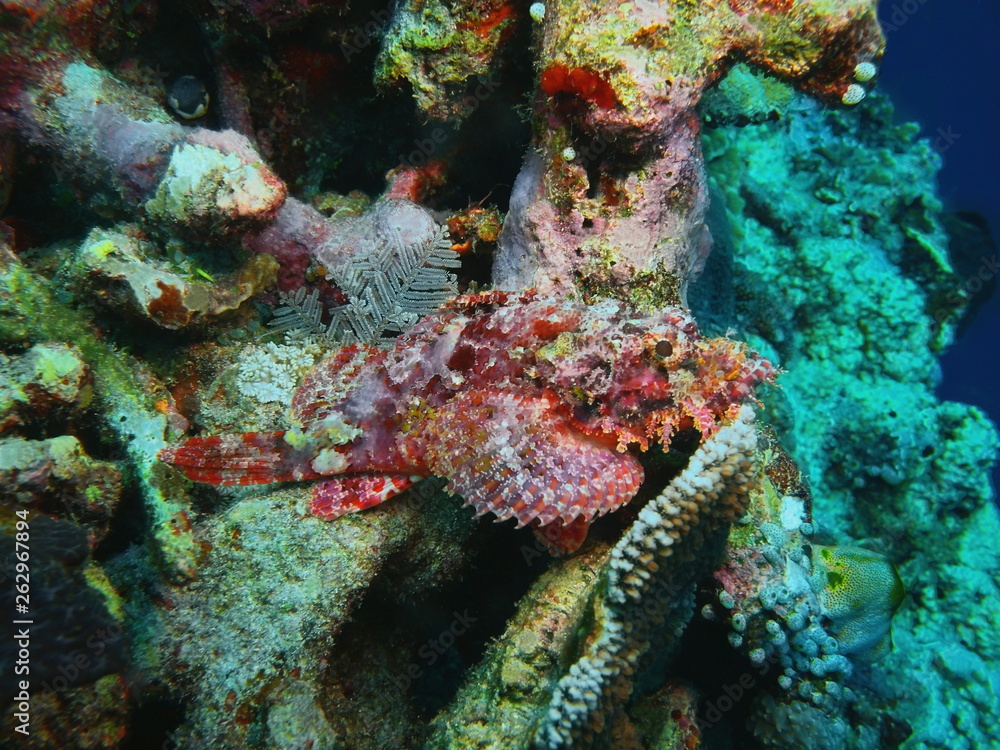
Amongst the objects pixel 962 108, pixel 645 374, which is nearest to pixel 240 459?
pixel 645 374

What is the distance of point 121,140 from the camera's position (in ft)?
12.6

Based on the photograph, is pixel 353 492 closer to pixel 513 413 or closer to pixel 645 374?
pixel 513 413

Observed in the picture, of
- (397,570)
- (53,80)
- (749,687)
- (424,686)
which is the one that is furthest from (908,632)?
(53,80)

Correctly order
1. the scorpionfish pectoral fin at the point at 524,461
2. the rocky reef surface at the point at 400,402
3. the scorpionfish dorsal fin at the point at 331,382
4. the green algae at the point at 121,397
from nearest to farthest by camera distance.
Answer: the rocky reef surface at the point at 400,402
the scorpionfish pectoral fin at the point at 524,461
the green algae at the point at 121,397
the scorpionfish dorsal fin at the point at 331,382

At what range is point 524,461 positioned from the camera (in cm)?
315

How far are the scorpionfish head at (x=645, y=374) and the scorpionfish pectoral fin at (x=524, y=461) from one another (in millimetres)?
161

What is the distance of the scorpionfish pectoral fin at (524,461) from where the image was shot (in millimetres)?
2977

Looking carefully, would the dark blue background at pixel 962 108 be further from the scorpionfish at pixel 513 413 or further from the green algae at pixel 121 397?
the green algae at pixel 121 397

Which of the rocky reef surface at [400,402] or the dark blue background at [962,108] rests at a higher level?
the dark blue background at [962,108]

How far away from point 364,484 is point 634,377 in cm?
183

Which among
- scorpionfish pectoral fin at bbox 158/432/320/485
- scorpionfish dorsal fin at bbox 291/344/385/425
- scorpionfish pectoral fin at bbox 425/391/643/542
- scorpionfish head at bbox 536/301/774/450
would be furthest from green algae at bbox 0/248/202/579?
scorpionfish head at bbox 536/301/774/450

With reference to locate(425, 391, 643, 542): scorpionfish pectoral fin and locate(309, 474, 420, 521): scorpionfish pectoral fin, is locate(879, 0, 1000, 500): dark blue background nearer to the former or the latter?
locate(425, 391, 643, 542): scorpionfish pectoral fin

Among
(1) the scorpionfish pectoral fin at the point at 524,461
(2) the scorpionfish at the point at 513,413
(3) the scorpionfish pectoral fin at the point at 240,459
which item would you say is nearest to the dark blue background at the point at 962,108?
(2) the scorpionfish at the point at 513,413

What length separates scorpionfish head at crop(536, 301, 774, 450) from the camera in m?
3.15
